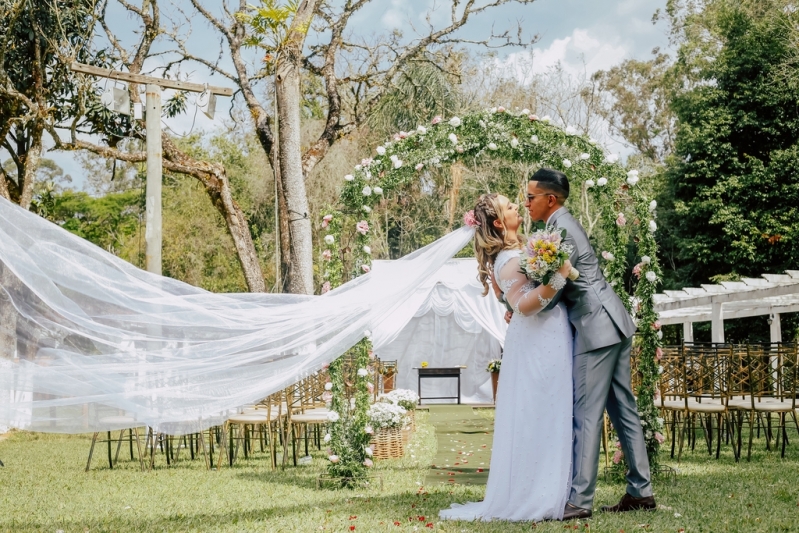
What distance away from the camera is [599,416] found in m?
5.34

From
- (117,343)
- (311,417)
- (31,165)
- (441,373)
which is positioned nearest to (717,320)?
(441,373)

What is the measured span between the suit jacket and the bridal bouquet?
0.28 metres

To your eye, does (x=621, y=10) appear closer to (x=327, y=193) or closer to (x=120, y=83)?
(x=327, y=193)

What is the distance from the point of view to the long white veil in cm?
468

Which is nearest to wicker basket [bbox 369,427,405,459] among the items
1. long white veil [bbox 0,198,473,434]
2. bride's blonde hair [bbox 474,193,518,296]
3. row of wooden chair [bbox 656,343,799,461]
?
row of wooden chair [bbox 656,343,799,461]

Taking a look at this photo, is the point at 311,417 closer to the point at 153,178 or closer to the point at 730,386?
the point at 153,178

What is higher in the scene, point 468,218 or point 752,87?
point 752,87

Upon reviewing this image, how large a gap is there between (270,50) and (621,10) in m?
33.2

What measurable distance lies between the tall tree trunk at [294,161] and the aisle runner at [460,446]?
340 centimetres

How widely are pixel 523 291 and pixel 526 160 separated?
2.69 meters

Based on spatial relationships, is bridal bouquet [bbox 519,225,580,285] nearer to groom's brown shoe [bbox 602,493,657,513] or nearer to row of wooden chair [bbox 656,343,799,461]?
groom's brown shoe [bbox 602,493,657,513]

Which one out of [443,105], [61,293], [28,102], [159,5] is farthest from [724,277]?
[61,293]

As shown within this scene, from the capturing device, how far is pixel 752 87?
23.6 metres

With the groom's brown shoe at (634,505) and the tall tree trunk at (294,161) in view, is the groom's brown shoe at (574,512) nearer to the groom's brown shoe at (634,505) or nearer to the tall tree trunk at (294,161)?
the groom's brown shoe at (634,505)
